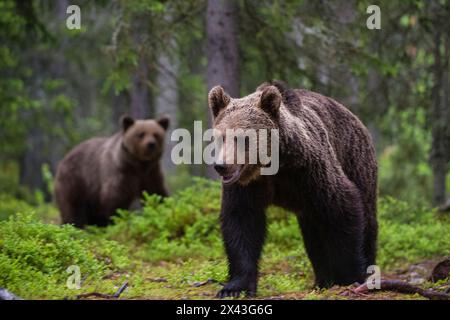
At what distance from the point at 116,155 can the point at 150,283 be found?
6.72 m

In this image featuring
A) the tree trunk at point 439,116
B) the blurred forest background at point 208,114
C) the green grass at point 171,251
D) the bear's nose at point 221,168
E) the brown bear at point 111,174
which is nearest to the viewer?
the bear's nose at point 221,168

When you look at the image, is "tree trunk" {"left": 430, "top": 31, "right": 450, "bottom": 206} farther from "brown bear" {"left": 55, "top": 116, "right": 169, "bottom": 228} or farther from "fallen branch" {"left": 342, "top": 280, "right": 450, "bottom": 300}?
"fallen branch" {"left": 342, "top": 280, "right": 450, "bottom": 300}

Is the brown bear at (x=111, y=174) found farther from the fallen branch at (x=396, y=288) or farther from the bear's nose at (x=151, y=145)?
the fallen branch at (x=396, y=288)

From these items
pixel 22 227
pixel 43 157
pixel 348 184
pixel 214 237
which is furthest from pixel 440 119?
pixel 43 157

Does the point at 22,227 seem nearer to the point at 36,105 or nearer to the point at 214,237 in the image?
the point at 214,237

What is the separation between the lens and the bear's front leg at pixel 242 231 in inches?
237

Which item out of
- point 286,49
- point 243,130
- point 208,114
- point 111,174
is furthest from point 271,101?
point 111,174

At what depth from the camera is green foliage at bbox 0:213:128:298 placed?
5.77 m

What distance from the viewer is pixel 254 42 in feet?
37.0

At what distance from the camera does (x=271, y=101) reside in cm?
589

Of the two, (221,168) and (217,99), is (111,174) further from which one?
(221,168)

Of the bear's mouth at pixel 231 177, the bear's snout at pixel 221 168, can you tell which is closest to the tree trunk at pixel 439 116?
the bear's mouth at pixel 231 177

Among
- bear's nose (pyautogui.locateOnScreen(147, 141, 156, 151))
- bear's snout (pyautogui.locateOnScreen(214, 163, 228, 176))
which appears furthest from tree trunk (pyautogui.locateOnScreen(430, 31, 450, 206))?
bear's snout (pyautogui.locateOnScreen(214, 163, 228, 176))

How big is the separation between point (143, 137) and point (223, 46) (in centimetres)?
334
